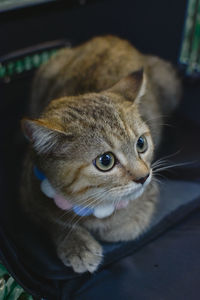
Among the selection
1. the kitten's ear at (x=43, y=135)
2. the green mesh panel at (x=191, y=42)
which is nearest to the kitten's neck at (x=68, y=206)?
the kitten's ear at (x=43, y=135)

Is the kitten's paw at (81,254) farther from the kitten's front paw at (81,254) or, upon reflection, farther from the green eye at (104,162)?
the green eye at (104,162)

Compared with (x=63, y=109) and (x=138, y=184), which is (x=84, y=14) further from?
(x=138, y=184)

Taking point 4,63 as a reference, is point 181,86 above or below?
below

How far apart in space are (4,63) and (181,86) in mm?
847

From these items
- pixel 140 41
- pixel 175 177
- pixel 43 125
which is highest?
pixel 43 125

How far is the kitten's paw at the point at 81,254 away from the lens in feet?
3.48

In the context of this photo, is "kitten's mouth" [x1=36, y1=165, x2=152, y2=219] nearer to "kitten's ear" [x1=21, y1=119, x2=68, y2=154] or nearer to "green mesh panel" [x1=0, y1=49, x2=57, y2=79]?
"kitten's ear" [x1=21, y1=119, x2=68, y2=154]

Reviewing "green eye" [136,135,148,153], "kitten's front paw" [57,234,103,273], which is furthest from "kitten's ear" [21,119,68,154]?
"kitten's front paw" [57,234,103,273]

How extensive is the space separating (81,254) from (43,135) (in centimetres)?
40

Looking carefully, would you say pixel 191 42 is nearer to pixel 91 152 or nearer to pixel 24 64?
pixel 24 64

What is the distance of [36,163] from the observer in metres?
1.04

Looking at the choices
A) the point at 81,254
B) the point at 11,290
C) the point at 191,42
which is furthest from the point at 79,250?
the point at 191,42

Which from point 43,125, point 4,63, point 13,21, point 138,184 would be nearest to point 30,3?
point 13,21

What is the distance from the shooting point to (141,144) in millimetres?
1005
